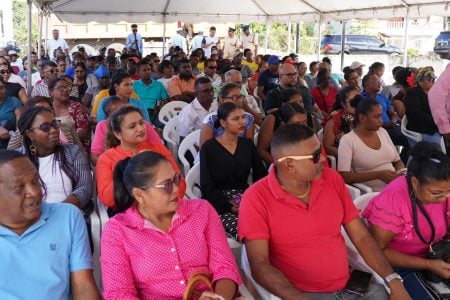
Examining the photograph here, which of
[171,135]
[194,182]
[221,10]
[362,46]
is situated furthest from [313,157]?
[362,46]

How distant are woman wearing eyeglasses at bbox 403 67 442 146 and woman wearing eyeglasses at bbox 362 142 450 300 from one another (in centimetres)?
275

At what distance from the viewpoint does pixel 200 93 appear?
17.8 ft

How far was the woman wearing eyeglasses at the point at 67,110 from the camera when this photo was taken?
4.83 m

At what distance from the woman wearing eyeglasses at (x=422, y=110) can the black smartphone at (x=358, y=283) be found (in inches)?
117

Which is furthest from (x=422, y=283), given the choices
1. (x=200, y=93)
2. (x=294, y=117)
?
(x=200, y=93)

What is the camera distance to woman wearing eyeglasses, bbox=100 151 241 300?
80.0 inches

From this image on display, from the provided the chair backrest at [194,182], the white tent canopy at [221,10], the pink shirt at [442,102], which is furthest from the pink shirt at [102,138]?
the white tent canopy at [221,10]

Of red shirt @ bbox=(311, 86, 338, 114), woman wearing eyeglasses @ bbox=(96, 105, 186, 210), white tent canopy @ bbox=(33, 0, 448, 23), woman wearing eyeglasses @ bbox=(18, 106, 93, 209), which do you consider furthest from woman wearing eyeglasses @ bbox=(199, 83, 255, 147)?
white tent canopy @ bbox=(33, 0, 448, 23)

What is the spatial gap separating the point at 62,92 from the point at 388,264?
3.55 metres

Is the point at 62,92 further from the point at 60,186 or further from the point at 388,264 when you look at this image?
the point at 388,264

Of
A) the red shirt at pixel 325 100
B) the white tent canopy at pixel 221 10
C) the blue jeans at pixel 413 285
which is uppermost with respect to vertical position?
the white tent canopy at pixel 221 10

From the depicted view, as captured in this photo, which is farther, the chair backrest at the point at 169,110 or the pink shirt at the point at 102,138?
the chair backrest at the point at 169,110

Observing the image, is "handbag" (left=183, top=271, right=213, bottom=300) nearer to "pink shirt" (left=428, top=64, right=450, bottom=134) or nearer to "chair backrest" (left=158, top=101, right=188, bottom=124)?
"pink shirt" (left=428, top=64, right=450, bottom=134)

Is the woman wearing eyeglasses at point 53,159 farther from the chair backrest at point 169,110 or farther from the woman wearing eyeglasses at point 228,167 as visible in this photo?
the chair backrest at point 169,110
